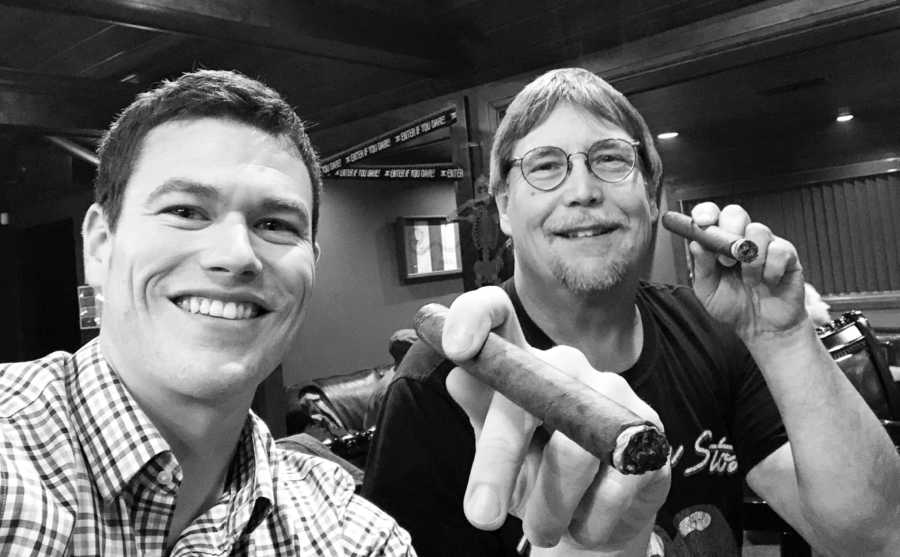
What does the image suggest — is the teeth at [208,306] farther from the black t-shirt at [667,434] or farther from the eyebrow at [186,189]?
the black t-shirt at [667,434]

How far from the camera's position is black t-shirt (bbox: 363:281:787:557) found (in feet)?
4.18

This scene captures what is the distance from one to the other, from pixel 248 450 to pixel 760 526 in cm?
134

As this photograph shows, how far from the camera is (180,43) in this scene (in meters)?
3.51

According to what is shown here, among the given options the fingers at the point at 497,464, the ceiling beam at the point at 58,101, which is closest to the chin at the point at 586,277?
the fingers at the point at 497,464

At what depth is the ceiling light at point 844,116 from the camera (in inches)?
227

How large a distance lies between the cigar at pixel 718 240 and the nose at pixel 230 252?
75 centimetres

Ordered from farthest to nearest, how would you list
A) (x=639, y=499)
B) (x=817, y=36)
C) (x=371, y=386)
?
(x=371, y=386) < (x=817, y=36) < (x=639, y=499)

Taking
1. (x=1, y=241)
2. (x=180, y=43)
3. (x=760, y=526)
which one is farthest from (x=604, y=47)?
(x=1, y=241)

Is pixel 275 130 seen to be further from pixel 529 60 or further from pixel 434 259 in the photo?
pixel 434 259

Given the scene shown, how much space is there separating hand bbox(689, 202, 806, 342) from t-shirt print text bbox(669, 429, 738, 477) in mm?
251

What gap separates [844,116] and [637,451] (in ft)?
20.6

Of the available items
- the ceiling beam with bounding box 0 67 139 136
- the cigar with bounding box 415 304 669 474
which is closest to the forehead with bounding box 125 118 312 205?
the cigar with bounding box 415 304 669 474

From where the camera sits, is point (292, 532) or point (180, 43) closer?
point (292, 532)

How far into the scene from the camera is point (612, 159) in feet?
4.75
